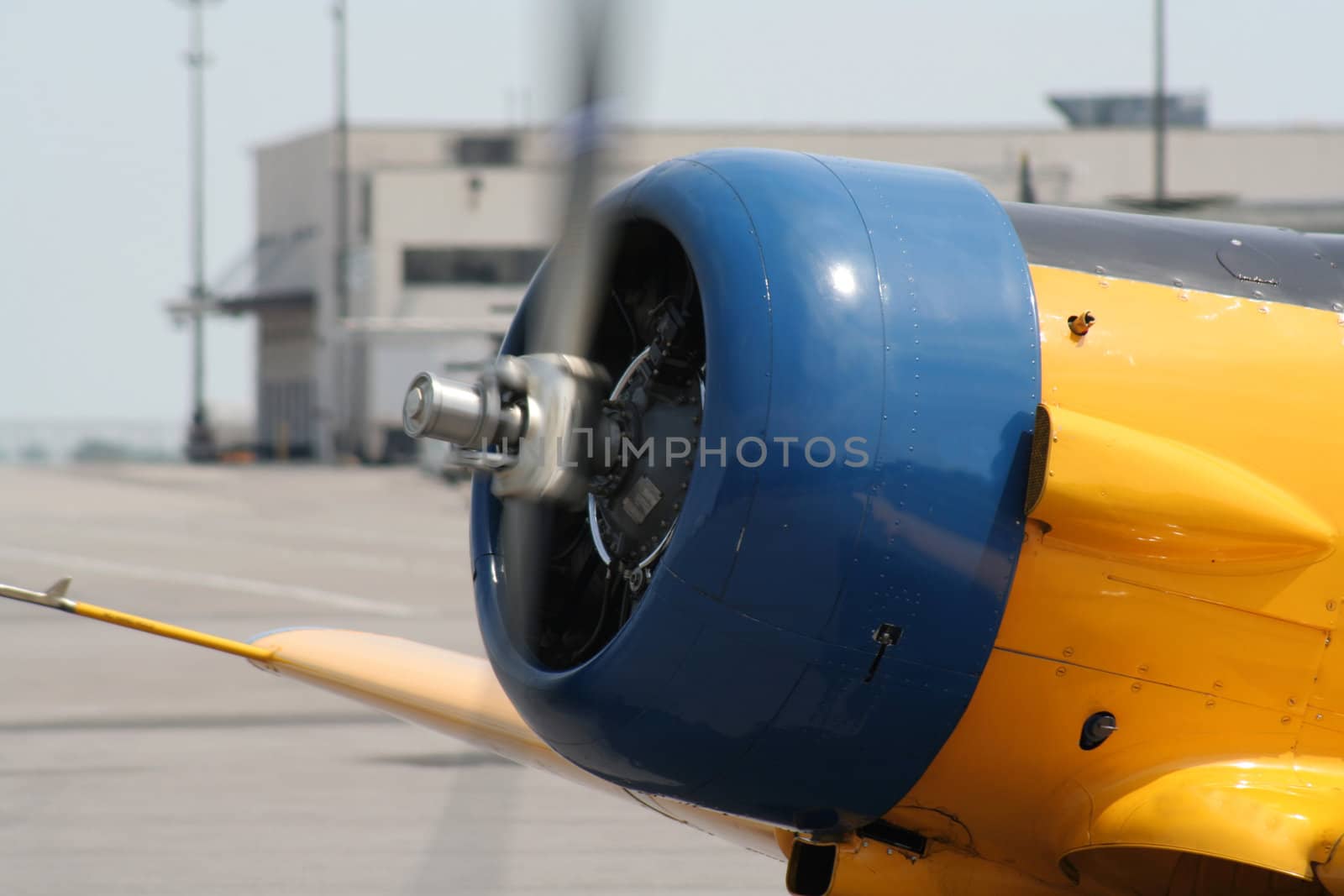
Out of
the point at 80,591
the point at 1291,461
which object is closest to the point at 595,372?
the point at 1291,461

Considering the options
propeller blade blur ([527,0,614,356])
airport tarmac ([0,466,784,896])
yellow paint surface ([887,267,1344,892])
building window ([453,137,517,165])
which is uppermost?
building window ([453,137,517,165])

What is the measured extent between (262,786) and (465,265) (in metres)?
41.4

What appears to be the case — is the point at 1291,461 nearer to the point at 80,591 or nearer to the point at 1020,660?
the point at 1020,660

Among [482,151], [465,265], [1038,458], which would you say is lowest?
[1038,458]

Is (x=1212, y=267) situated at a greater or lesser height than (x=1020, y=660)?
greater

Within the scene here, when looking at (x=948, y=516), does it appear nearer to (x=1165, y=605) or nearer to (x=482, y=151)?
(x=1165, y=605)

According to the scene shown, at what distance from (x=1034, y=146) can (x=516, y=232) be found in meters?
14.7

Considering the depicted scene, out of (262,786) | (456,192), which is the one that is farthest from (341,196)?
(262,786)

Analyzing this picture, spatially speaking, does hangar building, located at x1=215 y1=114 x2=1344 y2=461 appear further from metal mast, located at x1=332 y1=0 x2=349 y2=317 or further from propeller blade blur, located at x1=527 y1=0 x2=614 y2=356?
propeller blade blur, located at x1=527 y1=0 x2=614 y2=356

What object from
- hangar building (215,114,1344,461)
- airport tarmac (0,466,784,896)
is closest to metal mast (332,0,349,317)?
hangar building (215,114,1344,461)

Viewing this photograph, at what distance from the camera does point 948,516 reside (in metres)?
3.15

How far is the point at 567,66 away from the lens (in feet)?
10.8

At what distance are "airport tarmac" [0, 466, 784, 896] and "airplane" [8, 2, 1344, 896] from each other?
210 cm

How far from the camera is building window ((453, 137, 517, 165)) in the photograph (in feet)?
166
